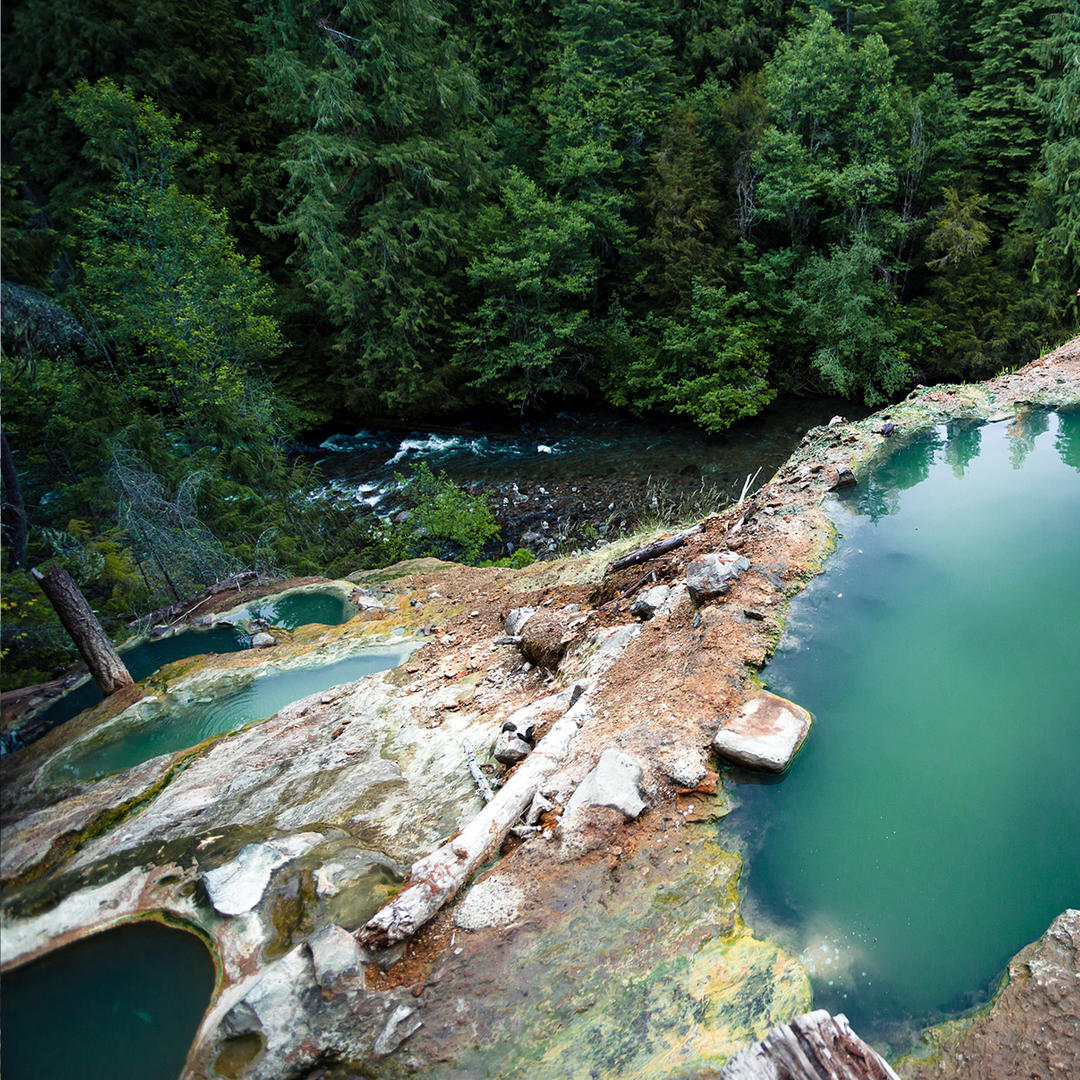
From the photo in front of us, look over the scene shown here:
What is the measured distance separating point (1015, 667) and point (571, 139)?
16165mm

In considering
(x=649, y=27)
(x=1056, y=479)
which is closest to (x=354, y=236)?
(x=649, y=27)

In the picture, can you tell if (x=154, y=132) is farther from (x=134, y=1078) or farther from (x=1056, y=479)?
(x=1056, y=479)

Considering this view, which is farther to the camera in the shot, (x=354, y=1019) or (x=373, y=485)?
(x=373, y=485)

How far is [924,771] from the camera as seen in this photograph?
3977 millimetres

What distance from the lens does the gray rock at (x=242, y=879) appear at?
3246mm

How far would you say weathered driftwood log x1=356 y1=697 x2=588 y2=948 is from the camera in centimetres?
302

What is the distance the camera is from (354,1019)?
271 cm

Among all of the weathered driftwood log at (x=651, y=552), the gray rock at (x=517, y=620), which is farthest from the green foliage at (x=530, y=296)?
the gray rock at (x=517, y=620)

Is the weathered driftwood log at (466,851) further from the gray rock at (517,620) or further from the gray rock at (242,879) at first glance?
the gray rock at (517,620)

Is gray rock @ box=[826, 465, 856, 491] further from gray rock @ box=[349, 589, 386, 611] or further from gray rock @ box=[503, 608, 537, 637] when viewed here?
gray rock @ box=[349, 589, 386, 611]

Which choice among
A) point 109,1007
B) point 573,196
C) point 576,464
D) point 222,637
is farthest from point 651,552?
point 573,196

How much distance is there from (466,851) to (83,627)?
3.63 metres

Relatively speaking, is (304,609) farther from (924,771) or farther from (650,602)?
(924,771)

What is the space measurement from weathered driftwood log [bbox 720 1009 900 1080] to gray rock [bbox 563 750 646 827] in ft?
4.53
